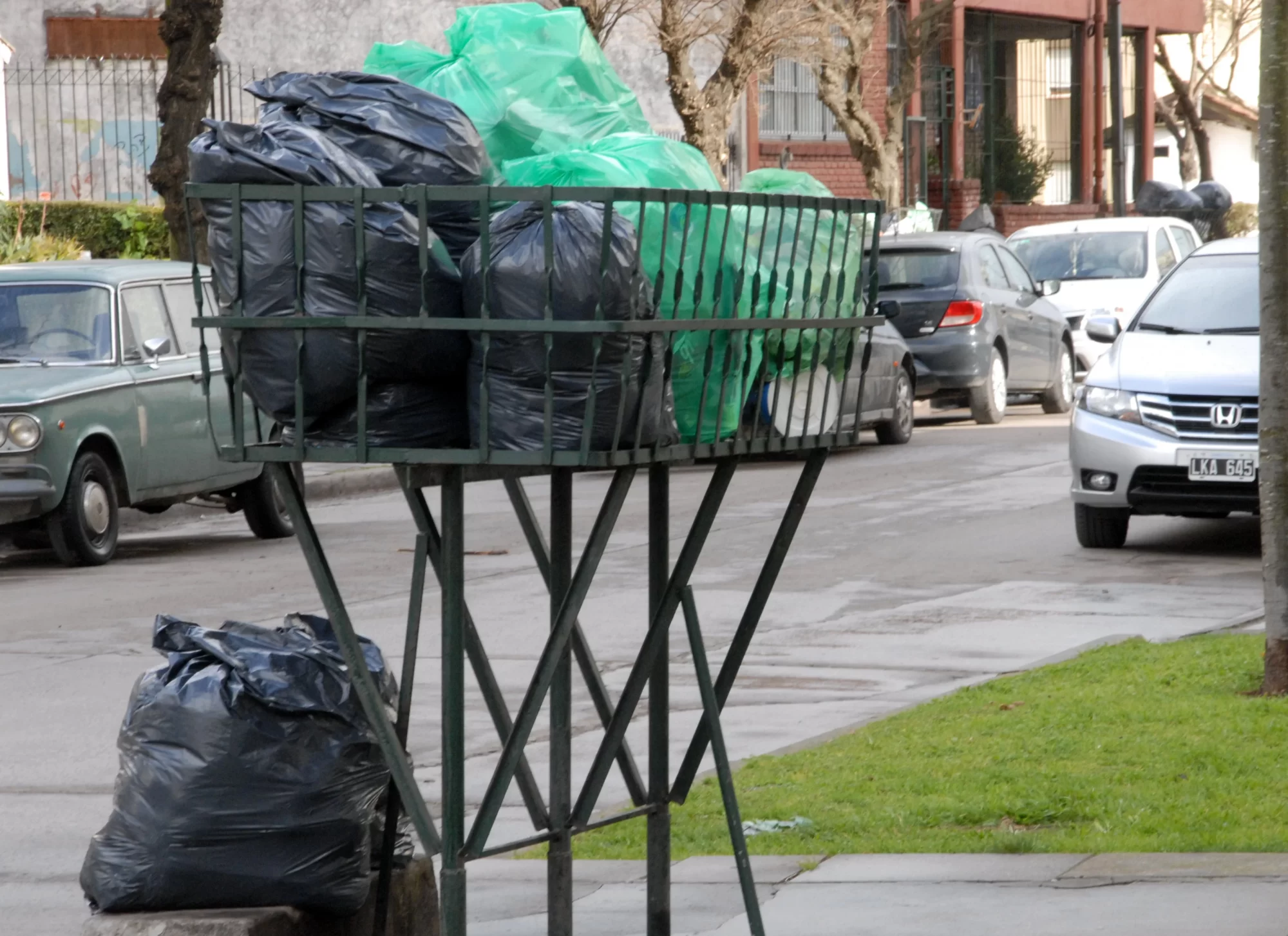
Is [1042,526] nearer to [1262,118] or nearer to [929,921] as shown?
[1262,118]

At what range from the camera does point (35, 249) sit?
22.5 m

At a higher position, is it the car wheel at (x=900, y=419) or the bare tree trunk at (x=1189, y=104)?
the bare tree trunk at (x=1189, y=104)

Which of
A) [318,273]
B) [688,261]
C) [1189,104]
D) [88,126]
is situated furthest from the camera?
[1189,104]

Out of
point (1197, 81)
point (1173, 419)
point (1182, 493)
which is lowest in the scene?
point (1182, 493)

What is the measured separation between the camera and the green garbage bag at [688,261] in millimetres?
3782

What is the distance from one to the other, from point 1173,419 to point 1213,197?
97.7ft

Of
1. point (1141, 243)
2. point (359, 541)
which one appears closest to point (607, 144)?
point (359, 541)

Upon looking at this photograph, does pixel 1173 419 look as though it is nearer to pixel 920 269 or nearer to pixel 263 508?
pixel 263 508

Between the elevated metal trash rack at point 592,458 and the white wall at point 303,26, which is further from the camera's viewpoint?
the white wall at point 303,26

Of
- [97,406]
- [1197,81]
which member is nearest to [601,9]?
[97,406]

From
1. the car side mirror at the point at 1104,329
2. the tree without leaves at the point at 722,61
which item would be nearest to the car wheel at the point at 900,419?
the car side mirror at the point at 1104,329

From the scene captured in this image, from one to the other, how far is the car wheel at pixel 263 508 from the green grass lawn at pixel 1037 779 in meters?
7.16

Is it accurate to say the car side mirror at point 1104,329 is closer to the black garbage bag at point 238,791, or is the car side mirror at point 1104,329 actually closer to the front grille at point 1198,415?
the front grille at point 1198,415

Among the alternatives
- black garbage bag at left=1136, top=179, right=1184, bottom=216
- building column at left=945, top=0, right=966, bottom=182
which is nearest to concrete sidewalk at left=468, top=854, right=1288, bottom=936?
black garbage bag at left=1136, top=179, right=1184, bottom=216
